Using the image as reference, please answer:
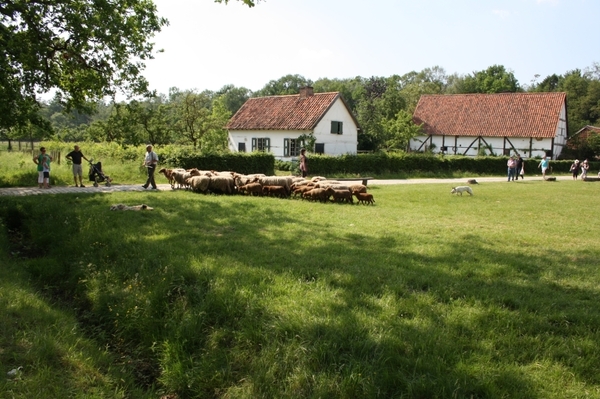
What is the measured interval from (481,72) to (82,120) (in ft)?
303

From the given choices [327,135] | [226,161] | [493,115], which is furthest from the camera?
[493,115]

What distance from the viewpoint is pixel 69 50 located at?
15375mm

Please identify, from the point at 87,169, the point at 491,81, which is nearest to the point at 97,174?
the point at 87,169

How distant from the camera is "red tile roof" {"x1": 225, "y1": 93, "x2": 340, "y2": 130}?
38531mm

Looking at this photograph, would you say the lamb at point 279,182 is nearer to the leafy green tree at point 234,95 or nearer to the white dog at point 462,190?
the white dog at point 462,190

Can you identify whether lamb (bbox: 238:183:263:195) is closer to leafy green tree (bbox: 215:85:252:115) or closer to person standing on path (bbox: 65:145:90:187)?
person standing on path (bbox: 65:145:90:187)

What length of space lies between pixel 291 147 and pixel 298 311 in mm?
34026

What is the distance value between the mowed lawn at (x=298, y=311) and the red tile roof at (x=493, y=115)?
127 ft

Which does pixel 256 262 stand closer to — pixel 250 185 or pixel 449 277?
pixel 449 277

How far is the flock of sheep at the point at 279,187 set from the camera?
1551 cm

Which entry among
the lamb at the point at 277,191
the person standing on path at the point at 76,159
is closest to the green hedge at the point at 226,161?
the person standing on path at the point at 76,159

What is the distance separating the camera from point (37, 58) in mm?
14016

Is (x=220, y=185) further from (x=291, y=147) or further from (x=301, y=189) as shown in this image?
(x=291, y=147)

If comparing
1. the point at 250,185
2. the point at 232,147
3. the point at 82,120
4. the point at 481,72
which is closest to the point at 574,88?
the point at 481,72
